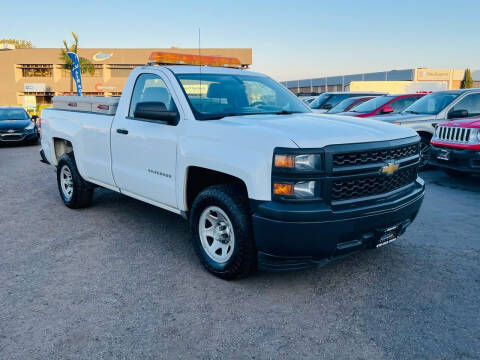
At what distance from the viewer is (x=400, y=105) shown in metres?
11.1

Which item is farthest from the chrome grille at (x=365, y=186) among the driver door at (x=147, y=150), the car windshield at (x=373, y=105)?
the car windshield at (x=373, y=105)

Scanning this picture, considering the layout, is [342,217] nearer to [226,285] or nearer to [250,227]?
[250,227]

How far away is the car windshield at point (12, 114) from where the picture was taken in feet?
51.5

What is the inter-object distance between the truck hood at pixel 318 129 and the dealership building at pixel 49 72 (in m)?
48.2

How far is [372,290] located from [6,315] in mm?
2910

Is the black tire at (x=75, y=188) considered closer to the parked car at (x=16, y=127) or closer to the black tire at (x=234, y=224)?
the black tire at (x=234, y=224)

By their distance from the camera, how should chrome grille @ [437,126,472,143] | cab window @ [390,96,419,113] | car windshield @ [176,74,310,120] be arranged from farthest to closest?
cab window @ [390,96,419,113] → chrome grille @ [437,126,472,143] → car windshield @ [176,74,310,120]

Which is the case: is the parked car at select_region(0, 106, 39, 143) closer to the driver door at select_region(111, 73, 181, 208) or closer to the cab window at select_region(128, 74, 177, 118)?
the driver door at select_region(111, 73, 181, 208)

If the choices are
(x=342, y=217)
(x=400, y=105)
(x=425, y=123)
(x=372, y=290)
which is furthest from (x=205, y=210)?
(x=400, y=105)

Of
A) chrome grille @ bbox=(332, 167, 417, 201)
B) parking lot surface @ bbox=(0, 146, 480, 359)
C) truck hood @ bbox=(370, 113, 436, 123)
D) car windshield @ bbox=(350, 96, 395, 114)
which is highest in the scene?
car windshield @ bbox=(350, 96, 395, 114)

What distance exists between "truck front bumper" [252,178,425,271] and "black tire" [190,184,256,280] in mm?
135

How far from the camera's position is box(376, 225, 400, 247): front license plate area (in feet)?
11.4

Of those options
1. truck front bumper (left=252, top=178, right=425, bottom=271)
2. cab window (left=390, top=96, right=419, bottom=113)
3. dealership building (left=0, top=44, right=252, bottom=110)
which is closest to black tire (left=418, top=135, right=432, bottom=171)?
cab window (left=390, top=96, right=419, bottom=113)

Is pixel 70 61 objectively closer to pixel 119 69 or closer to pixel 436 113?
Result: pixel 119 69
